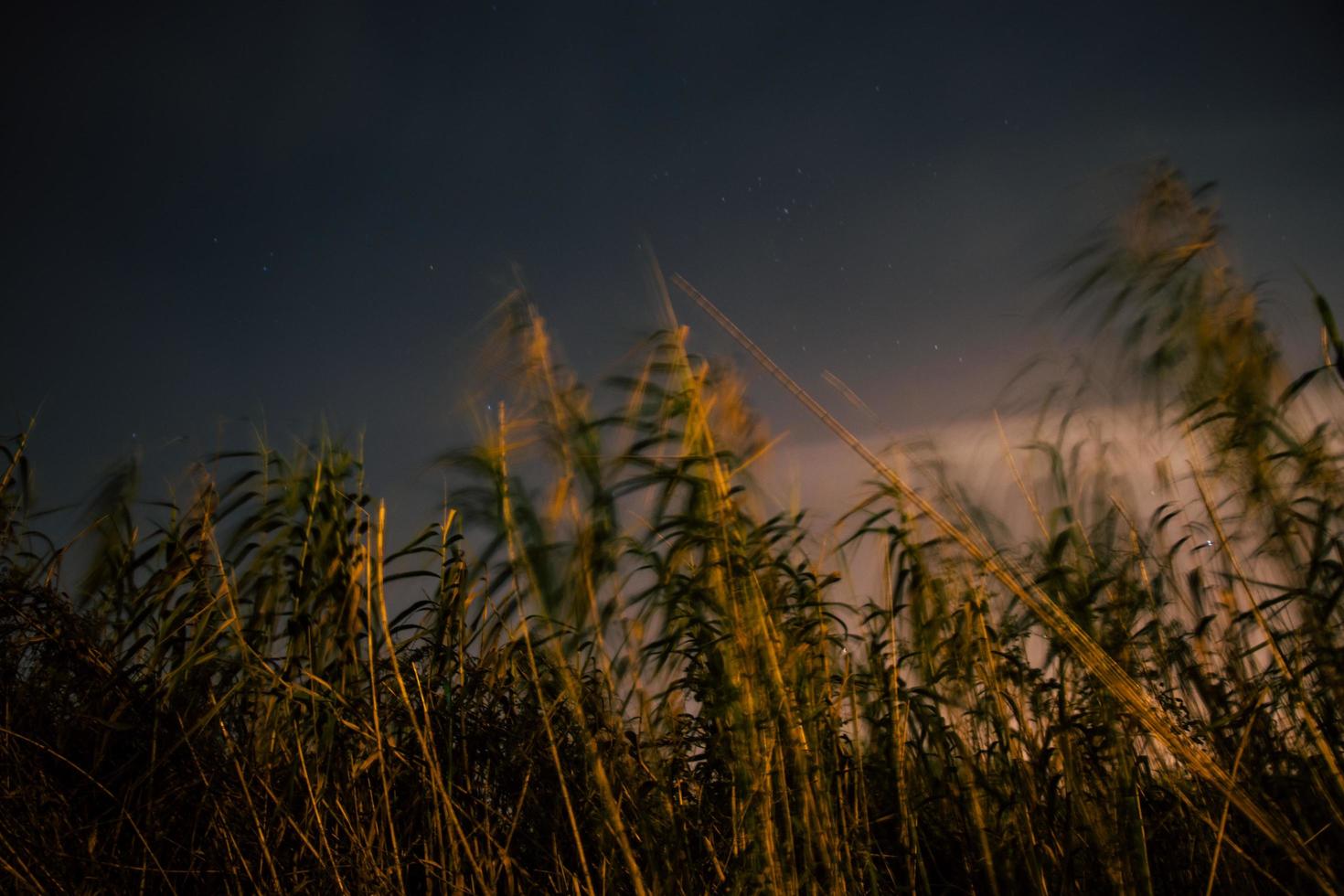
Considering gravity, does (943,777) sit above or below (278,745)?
below

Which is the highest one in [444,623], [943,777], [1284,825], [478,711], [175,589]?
[175,589]

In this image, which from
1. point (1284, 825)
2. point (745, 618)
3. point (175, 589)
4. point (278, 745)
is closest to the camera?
point (1284, 825)

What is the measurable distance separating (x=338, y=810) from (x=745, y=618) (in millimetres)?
946

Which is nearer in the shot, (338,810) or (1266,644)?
(1266,644)

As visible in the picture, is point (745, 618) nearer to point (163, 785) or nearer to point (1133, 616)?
point (1133, 616)

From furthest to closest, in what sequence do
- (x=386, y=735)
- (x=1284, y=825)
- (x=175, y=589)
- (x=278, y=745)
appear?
(x=175, y=589) → (x=278, y=745) → (x=386, y=735) → (x=1284, y=825)

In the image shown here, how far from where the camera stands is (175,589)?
7.32ft

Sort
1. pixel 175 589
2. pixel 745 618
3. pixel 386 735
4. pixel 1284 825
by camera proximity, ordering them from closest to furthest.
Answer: pixel 1284 825, pixel 745 618, pixel 386 735, pixel 175 589

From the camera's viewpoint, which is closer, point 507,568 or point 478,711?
point 507,568

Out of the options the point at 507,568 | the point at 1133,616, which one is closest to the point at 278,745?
the point at 507,568

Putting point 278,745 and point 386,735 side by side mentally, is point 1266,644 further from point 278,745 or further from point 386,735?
point 278,745

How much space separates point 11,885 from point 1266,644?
8.31 feet

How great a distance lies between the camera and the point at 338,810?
1.67m

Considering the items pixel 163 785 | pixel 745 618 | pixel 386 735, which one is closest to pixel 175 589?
pixel 163 785
